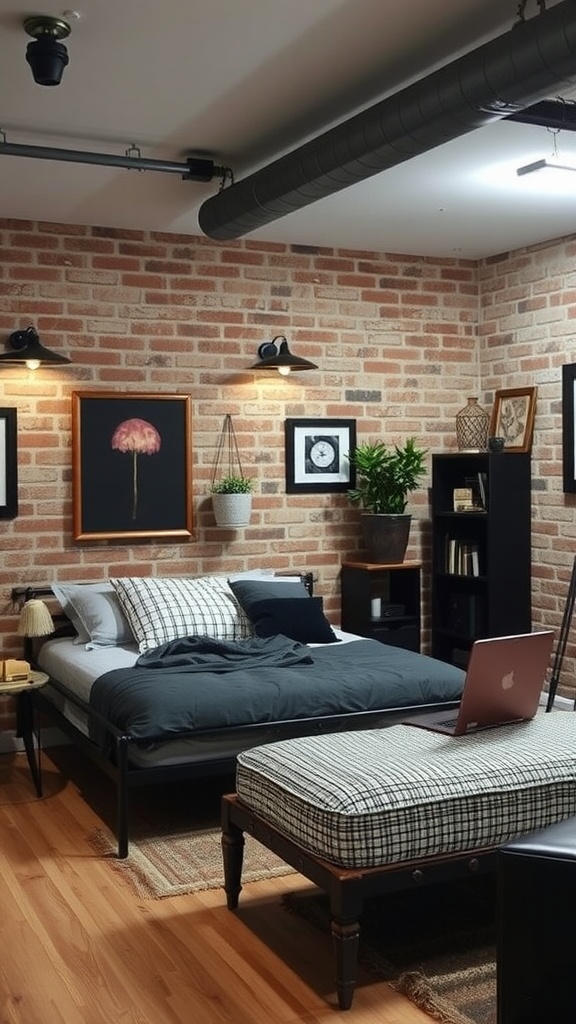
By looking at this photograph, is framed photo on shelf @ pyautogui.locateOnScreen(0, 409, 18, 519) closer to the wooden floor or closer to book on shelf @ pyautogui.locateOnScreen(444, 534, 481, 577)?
the wooden floor

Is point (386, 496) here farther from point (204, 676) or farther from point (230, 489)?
point (204, 676)

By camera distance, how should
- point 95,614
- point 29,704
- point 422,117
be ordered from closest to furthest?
1. point 422,117
2. point 29,704
3. point 95,614

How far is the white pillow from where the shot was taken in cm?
531

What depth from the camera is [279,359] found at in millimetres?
5977

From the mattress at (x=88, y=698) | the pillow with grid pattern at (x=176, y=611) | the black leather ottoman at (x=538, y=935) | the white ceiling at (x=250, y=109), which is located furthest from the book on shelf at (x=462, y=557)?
the black leather ottoman at (x=538, y=935)

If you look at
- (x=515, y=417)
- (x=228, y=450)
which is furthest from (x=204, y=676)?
(x=515, y=417)

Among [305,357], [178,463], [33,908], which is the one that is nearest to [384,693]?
[33,908]

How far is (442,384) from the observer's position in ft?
22.4

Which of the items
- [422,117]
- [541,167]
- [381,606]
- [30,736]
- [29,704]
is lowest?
[30,736]

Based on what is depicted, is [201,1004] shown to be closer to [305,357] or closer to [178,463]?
[178,463]

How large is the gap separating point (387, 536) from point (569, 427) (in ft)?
3.89

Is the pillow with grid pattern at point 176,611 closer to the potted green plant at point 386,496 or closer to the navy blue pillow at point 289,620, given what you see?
the navy blue pillow at point 289,620

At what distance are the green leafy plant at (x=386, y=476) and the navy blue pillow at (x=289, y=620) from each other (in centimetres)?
108

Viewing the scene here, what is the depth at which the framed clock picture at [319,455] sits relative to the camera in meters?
6.36
